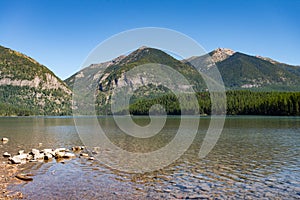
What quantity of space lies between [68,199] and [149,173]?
904cm

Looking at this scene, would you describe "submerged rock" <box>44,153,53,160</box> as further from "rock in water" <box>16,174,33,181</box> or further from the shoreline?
"rock in water" <box>16,174,33,181</box>

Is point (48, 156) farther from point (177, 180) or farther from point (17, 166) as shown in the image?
point (177, 180)

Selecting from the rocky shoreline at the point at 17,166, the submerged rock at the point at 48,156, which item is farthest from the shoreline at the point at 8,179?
the submerged rock at the point at 48,156

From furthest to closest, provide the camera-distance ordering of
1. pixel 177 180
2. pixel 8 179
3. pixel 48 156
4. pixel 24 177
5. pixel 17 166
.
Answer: pixel 48 156
pixel 17 166
pixel 24 177
pixel 8 179
pixel 177 180

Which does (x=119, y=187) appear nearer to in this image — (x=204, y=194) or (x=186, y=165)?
(x=204, y=194)

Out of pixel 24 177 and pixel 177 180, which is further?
pixel 24 177

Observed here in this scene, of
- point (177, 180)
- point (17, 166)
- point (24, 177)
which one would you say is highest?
point (24, 177)

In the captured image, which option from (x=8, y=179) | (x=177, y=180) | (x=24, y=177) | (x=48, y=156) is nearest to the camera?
(x=177, y=180)

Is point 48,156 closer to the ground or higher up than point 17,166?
higher up

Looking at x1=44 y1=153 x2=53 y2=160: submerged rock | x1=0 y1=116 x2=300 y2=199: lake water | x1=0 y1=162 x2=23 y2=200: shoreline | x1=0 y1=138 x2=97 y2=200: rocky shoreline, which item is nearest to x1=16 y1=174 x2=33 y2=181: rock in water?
x1=0 y1=138 x2=97 y2=200: rocky shoreline

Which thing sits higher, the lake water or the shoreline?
the shoreline

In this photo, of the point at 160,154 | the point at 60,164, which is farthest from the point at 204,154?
the point at 60,164

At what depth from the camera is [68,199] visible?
687 inches

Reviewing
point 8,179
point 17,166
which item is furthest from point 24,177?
point 17,166
